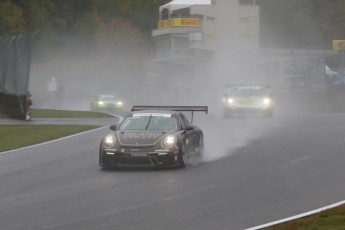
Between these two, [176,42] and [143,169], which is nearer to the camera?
[143,169]

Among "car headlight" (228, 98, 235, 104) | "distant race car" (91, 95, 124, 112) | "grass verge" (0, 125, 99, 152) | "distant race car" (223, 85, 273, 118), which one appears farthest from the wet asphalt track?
"distant race car" (91, 95, 124, 112)

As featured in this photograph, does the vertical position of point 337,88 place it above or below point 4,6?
below

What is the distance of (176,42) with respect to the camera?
9594 centimetres

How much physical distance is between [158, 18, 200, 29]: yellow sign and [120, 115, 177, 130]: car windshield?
73.7 metres

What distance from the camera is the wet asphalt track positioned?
1081 centimetres

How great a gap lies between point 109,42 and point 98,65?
373 centimetres

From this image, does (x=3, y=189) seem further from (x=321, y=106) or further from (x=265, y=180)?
(x=321, y=106)

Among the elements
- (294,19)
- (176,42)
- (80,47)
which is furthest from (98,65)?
(294,19)

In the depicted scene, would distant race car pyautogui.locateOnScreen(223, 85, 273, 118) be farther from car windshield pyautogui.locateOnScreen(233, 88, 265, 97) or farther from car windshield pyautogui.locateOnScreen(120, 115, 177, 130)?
car windshield pyautogui.locateOnScreen(120, 115, 177, 130)

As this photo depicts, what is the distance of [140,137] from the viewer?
16.7m

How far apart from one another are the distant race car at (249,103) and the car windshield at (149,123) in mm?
17814

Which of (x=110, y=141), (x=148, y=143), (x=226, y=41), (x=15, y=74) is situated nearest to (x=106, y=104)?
(x=15, y=74)

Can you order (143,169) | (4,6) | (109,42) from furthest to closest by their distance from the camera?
(109,42) < (4,6) < (143,169)

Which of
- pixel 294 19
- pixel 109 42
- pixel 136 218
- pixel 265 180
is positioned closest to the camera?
Result: pixel 136 218
